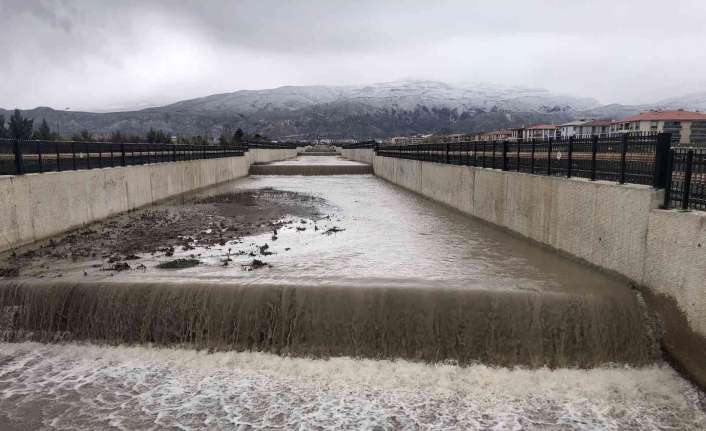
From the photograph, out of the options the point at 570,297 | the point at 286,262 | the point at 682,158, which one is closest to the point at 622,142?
the point at 682,158

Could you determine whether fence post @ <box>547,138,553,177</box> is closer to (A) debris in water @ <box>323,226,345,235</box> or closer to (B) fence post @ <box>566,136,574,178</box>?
(B) fence post @ <box>566,136,574,178</box>

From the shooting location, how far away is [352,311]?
10.1 metres

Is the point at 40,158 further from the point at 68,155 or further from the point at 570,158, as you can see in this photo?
the point at 570,158

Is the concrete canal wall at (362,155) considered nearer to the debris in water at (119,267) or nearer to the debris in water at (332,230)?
the debris in water at (332,230)

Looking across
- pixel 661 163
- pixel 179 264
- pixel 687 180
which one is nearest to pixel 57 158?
pixel 179 264

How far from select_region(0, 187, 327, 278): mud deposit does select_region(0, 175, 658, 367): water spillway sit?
0.49 meters

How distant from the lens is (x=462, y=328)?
386 inches

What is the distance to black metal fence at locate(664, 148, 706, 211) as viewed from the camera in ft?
30.6

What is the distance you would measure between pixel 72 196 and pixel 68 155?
1.44m

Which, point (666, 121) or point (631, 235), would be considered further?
point (666, 121)

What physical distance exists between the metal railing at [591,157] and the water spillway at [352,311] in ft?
7.75

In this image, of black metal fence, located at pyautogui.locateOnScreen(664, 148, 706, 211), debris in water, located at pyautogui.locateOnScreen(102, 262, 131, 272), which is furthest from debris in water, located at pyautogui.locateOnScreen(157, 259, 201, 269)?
black metal fence, located at pyautogui.locateOnScreen(664, 148, 706, 211)

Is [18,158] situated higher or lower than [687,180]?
higher

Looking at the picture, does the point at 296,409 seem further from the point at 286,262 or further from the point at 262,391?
the point at 286,262
